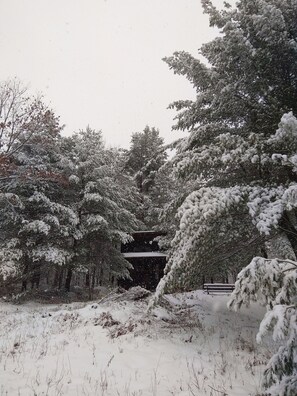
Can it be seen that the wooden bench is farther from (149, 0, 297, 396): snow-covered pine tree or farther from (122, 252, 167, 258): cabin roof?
(149, 0, 297, 396): snow-covered pine tree

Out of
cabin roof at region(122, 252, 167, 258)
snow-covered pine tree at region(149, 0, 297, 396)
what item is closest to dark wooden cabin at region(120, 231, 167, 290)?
cabin roof at region(122, 252, 167, 258)

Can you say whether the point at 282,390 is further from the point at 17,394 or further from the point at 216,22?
the point at 216,22

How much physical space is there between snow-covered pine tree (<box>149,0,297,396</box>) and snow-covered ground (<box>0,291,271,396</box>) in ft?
5.67

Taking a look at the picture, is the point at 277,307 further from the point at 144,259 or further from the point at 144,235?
the point at 144,259

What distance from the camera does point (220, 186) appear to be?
1043 centimetres

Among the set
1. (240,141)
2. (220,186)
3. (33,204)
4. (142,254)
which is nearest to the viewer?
(240,141)

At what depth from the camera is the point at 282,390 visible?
12.5 feet

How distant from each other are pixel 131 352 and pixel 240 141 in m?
6.22

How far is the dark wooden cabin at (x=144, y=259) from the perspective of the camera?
24.2 meters

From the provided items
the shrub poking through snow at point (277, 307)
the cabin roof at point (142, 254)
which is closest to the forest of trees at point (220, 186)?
the shrub poking through snow at point (277, 307)

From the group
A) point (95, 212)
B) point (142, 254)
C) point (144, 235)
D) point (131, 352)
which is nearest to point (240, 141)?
point (131, 352)

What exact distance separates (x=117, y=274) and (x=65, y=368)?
1294 cm

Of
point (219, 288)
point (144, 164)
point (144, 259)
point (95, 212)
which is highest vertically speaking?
point (144, 164)

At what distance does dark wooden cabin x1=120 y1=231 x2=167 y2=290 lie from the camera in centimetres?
2423
